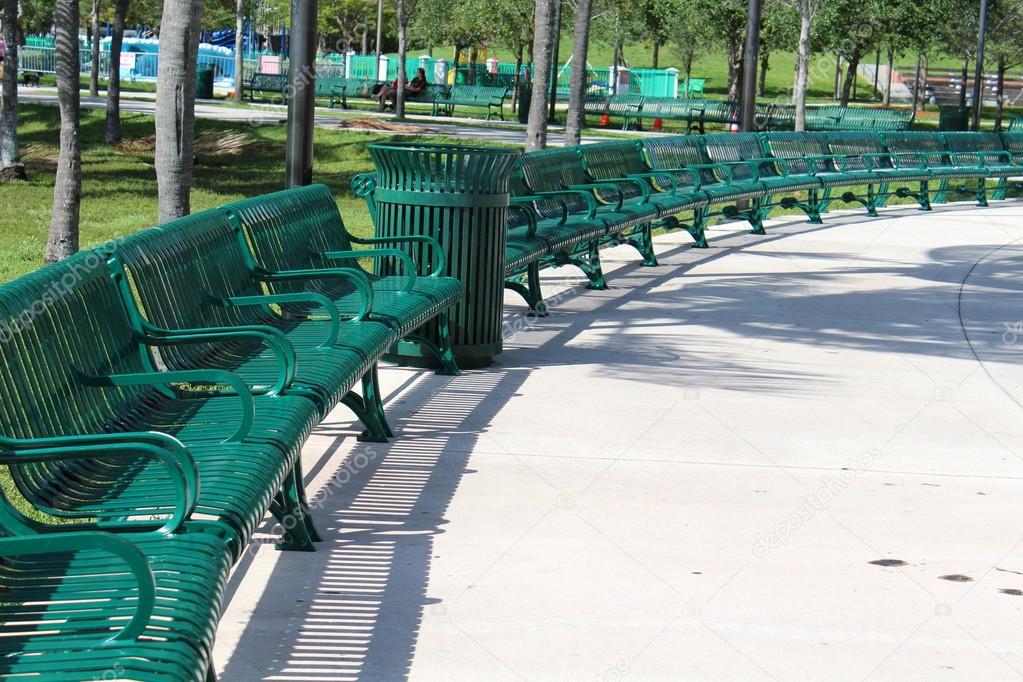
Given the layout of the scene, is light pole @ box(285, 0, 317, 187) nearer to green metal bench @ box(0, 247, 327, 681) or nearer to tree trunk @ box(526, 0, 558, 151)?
green metal bench @ box(0, 247, 327, 681)

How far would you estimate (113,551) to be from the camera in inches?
116

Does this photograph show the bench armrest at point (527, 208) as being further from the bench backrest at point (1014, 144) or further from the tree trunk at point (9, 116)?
the bench backrest at point (1014, 144)

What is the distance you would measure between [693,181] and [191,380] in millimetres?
11409

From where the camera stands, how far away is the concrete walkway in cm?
430

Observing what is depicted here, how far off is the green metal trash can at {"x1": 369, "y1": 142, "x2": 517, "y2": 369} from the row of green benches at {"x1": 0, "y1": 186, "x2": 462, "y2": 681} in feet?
3.36

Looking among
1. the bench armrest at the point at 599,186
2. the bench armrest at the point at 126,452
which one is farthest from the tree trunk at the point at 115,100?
the bench armrest at the point at 126,452

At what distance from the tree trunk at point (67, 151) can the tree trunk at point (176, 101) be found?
8.34 feet

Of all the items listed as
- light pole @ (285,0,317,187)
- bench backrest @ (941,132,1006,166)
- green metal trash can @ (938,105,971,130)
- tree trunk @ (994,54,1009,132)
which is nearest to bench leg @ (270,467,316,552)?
light pole @ (285,0,317,187)

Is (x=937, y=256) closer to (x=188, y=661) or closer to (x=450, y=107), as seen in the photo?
Answer: (x=188, y=661)

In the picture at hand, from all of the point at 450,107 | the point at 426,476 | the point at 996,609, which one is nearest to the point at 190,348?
the point at 426,476

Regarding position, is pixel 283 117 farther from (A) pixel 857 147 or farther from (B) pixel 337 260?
(B) pixel 337 260

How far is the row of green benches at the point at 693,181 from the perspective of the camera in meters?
10.3

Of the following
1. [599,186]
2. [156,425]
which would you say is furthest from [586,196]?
[156,425]

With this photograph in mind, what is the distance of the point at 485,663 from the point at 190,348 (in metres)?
2.01
